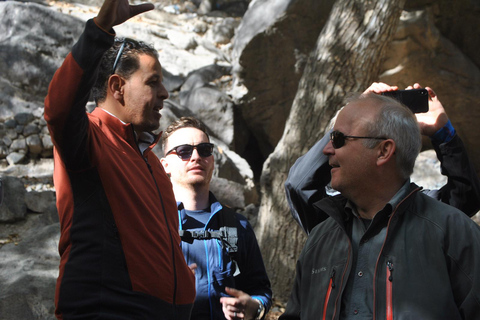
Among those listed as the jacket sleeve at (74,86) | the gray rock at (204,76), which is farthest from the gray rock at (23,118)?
the jacket sleeve at (74,86)

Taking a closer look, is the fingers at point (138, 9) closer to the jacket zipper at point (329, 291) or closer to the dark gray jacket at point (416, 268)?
the dark gray jacket at point (416, 268)

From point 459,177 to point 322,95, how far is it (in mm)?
2917

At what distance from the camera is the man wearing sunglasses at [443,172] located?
264 centimetres

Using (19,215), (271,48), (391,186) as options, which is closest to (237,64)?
(271,48)

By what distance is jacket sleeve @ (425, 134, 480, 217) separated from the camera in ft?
8.62

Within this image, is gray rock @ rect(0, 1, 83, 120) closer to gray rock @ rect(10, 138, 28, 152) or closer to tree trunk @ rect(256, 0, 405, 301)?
gray rock @ rect(10, 138, 28, 152)

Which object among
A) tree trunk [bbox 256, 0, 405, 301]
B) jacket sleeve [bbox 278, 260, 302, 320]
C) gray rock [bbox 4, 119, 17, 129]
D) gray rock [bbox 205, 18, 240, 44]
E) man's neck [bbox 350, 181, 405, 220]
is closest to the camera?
man's neck [bbox 350, 181, 405, 220]

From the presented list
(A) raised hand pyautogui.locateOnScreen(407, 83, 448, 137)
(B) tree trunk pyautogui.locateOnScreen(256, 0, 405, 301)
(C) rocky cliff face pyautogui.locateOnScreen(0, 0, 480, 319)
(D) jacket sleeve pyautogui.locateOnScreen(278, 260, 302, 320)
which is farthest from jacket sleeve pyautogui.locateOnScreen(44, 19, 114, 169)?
(C) rocky cliff face pyautogui.locateOnScreen(0, 0, 480, 319)

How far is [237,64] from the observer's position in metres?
10.5

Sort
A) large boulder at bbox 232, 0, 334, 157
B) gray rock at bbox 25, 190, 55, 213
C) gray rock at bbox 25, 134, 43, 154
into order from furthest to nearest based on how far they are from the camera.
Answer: large boulder at bbox 232, 0, 334, 157
gray rock at bbox 25, 134, 43, 154
gray rock at bbox 25, 190, 55, 213

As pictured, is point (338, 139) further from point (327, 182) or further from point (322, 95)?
point (322, 95)

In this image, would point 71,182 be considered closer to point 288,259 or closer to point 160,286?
point 160,286

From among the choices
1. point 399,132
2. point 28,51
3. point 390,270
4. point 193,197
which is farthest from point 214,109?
point 390,270

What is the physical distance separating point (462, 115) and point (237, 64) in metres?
4.17
